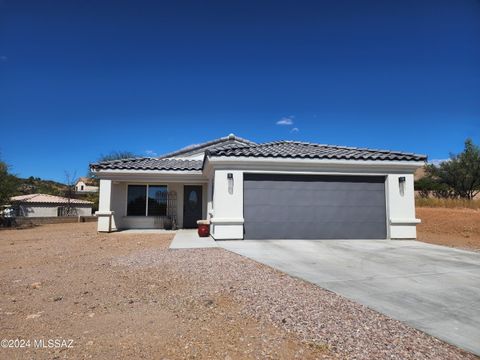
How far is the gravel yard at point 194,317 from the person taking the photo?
3211 mm

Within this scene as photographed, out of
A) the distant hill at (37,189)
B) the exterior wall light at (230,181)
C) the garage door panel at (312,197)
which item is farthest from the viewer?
the distant hill at (37,189)

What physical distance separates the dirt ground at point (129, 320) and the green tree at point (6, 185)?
17.9 metres

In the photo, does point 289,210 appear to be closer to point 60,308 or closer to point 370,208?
point 370,208

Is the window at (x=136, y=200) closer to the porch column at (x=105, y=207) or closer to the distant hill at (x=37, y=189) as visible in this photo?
the porch column at (x=105, y=207)

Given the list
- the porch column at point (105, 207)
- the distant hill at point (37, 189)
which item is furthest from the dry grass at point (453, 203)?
the distant hill at point (37, 189)

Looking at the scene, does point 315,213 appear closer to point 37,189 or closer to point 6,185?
point 6,185


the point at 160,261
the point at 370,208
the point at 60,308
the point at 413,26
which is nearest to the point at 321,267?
the point at 160,261

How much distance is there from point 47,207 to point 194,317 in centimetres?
2976

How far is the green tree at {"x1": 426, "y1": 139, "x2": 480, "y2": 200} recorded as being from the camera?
1076 inches

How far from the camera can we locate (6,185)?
2125cm

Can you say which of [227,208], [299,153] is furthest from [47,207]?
[299,153]

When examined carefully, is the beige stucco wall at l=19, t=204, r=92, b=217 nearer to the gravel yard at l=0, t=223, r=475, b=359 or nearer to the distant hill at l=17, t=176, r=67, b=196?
the distant hill at l=17, t=176, r=67, b=196

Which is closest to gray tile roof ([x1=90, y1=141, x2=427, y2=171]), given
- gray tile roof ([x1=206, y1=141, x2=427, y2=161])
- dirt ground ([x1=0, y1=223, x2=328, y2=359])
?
gray tile roof ([x1=206, y1=141, x2=427, y2=161])

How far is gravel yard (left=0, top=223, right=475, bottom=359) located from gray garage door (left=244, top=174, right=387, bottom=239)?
494 cm
